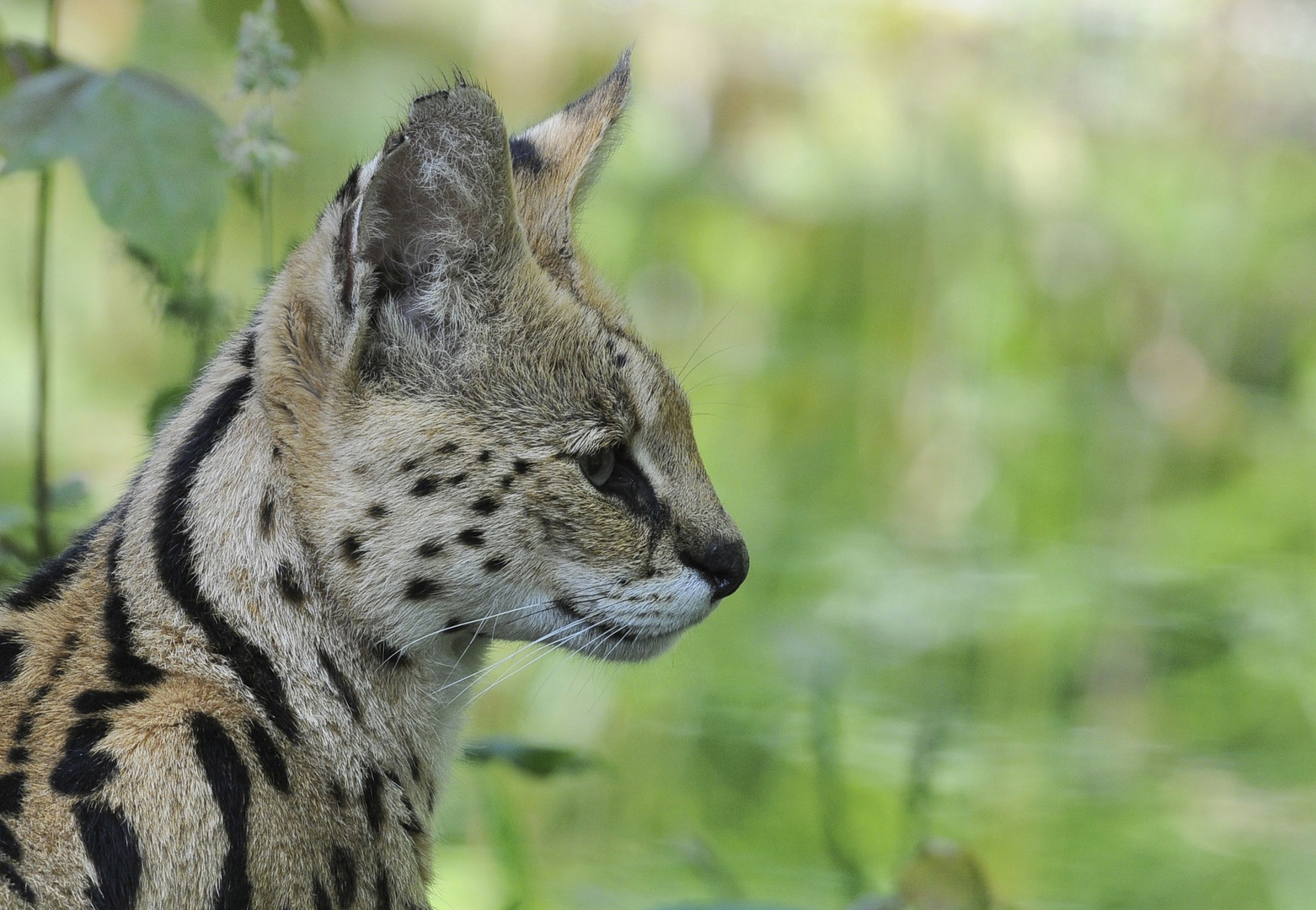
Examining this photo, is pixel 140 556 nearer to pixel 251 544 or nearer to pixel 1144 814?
pixel 251 544

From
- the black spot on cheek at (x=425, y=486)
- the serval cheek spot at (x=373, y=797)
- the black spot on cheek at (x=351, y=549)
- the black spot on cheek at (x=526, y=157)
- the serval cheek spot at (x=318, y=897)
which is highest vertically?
the black spot on cheek at (x=526, y=157)

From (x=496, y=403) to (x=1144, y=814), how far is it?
3764 millimetres

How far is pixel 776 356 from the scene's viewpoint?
777 cm

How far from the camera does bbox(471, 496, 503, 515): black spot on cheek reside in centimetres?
225

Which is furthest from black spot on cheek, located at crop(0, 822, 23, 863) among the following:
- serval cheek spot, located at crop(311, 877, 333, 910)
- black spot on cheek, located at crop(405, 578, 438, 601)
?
black spot on cheek, located at crop(405, 578, 438, 601)

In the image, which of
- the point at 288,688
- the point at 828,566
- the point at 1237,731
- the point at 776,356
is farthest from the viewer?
the point at 776,356

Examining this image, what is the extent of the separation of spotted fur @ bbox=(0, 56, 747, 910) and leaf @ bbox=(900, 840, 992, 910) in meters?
0.73

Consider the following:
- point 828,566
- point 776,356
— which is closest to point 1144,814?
point 828,566

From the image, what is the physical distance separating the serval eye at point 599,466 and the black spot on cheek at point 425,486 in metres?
0.28

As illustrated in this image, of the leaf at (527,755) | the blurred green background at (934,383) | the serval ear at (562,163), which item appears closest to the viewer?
the serval ear at (562,163)

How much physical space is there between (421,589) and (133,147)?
1004 mm

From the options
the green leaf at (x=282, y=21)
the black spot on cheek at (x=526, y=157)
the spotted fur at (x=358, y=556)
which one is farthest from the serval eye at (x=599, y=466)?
the green leaf at (x=282, y=21)

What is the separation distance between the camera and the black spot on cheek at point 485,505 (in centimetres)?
225

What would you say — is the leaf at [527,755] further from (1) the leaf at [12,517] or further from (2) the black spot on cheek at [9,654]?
(1) the leaf at [12,517]
